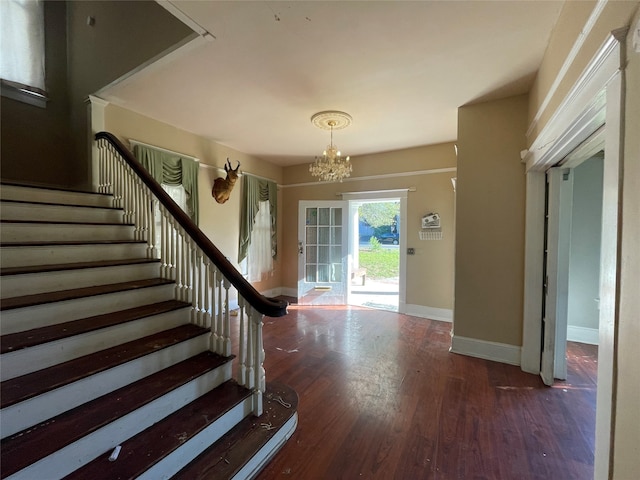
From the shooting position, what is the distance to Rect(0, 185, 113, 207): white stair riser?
7.32 ft

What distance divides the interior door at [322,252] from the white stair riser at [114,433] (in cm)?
331

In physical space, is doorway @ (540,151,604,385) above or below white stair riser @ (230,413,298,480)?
above

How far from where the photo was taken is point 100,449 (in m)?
1.20

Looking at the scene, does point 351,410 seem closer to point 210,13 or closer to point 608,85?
point 608,85

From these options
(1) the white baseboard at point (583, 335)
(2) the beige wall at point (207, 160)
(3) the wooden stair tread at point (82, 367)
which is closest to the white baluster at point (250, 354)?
(3) the wooden stair tread at point (82, 367)

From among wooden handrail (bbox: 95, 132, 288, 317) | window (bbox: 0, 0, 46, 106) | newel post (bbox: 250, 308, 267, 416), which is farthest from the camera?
window (bbox: 0, 0, 46, 106)

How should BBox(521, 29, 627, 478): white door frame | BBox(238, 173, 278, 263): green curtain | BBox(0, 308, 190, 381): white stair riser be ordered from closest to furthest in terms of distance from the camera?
BBox(521, 29, 627, 478): white door frame, BBox(0, 308, 190, 381): white stair riser, BBox(238, 173, 278, 263): green curtain

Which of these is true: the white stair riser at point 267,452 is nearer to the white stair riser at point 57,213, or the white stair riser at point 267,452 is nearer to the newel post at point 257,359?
the newel post at point 257,359

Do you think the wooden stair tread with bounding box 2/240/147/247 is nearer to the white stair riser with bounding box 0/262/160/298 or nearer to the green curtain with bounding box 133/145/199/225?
the white stair riser with bounding box 0/262/160/298

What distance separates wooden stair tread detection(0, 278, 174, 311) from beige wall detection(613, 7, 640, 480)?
2.62 m

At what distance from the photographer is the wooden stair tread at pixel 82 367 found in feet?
3.86

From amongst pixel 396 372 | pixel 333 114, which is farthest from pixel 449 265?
pixel 333 114

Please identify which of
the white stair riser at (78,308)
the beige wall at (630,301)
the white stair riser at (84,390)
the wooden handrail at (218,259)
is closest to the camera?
the beige wall at (630,301)

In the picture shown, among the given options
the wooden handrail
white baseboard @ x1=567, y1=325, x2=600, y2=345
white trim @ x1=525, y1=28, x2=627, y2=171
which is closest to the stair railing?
the wooden handrail
